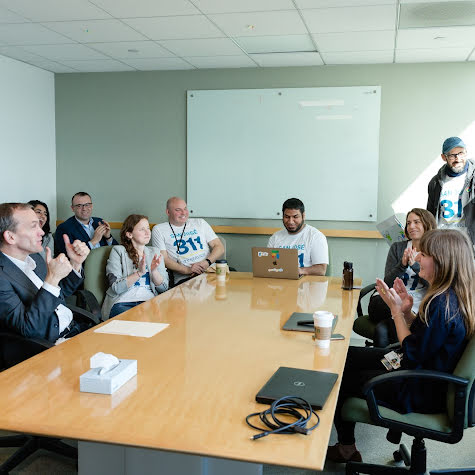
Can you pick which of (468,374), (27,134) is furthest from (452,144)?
(27,134)

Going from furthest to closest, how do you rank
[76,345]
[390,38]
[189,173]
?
1. [189,173]
2. [390,38]
3. [76,345]

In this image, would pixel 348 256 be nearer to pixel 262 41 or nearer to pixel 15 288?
pixel 262 41

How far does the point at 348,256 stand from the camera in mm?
5629

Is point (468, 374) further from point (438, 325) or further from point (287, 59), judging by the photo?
point (287, 59)

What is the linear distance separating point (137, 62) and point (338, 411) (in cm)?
427

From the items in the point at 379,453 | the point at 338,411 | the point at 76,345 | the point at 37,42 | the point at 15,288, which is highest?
the point at 37,42

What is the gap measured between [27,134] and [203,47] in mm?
2225

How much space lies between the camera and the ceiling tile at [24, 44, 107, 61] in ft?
16.1

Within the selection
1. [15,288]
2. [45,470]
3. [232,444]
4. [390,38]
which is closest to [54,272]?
[15,288]

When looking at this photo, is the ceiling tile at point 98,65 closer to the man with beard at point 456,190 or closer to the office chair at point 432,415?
the man with beard at point 456,190

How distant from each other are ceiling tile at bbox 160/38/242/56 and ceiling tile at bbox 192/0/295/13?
0.80 meters

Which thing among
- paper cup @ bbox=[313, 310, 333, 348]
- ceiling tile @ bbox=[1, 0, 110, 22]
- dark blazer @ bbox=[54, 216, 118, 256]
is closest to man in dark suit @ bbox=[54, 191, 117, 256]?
dark blazer @ bbox=[54, 216, 118, 256]

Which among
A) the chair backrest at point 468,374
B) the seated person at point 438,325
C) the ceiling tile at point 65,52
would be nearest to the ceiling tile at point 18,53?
the ceiling tile at point 65,52

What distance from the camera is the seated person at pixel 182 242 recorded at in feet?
16.7
